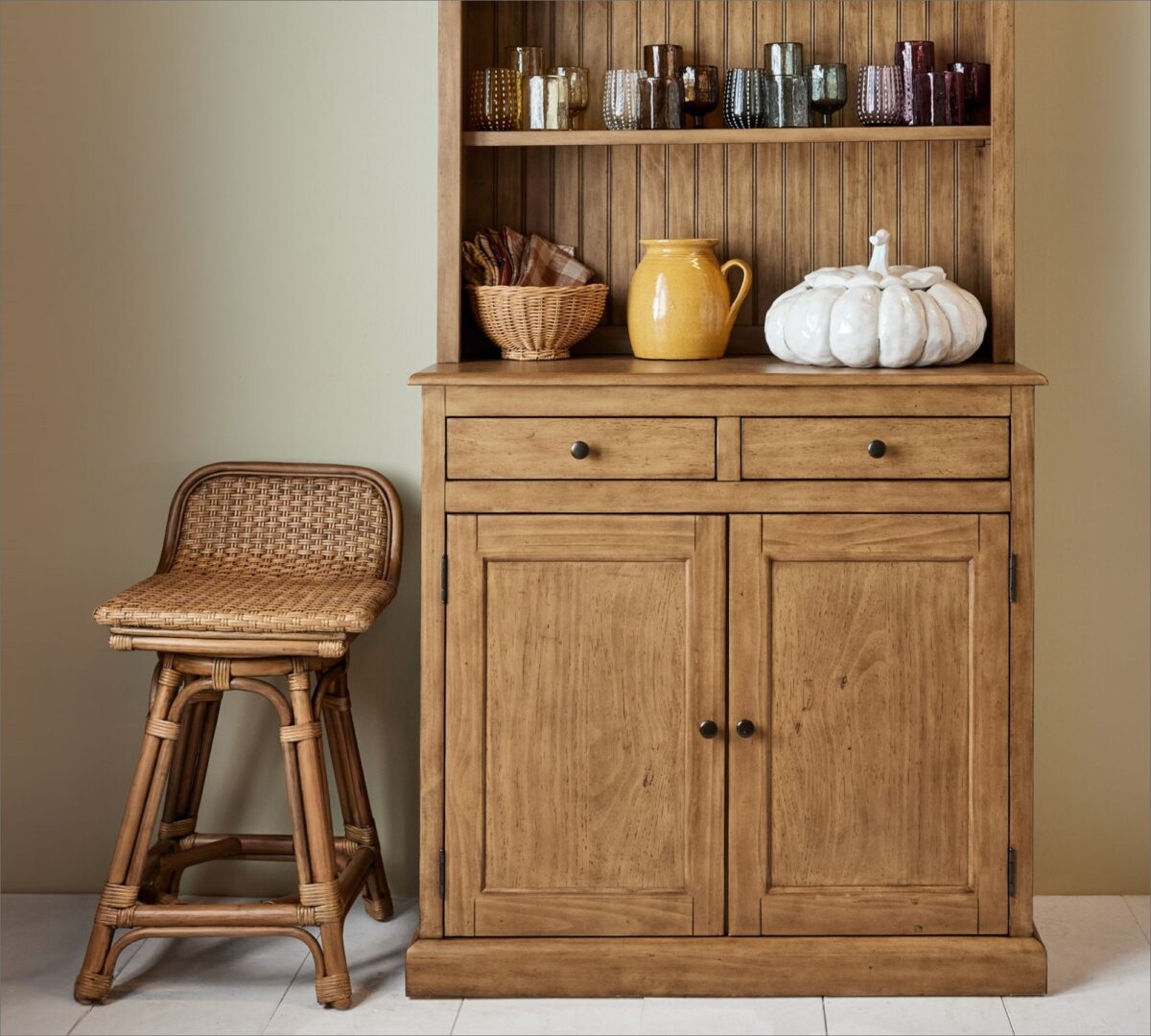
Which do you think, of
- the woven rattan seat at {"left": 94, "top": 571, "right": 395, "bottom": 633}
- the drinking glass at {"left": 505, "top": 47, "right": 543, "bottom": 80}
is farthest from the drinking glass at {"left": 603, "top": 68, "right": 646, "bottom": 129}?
the woven rattan seat at {"left": 94, "top": 571, "right": 395, "bottom": 633}

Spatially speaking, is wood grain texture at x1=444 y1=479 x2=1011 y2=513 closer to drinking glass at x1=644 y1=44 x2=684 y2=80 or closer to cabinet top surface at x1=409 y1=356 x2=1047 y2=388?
cabinet top surface at x1=409 y1=356 x2=1047 y2=388

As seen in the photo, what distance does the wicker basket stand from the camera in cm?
261

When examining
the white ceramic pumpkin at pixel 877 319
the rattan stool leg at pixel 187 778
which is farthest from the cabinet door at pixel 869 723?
the rattan stool leg at pixel 187 778

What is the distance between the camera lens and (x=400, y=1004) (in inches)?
96.4

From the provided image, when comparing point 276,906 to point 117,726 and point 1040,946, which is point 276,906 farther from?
point 1040,946

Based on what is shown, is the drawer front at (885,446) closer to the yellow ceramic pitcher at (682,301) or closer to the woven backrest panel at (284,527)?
the yellow ceramic pitcher at (682,301)

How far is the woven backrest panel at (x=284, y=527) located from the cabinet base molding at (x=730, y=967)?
0.75 m

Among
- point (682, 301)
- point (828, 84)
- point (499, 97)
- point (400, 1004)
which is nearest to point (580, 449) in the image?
point (682, 301)

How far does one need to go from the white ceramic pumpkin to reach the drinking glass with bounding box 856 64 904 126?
249mm

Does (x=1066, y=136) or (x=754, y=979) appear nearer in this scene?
(x=754, y=979)

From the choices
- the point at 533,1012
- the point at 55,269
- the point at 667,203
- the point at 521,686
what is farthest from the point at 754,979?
the point at 55,269

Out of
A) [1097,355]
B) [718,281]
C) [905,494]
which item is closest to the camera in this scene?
[905,494]

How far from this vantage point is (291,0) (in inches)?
110

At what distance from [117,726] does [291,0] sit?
147 centimetres
